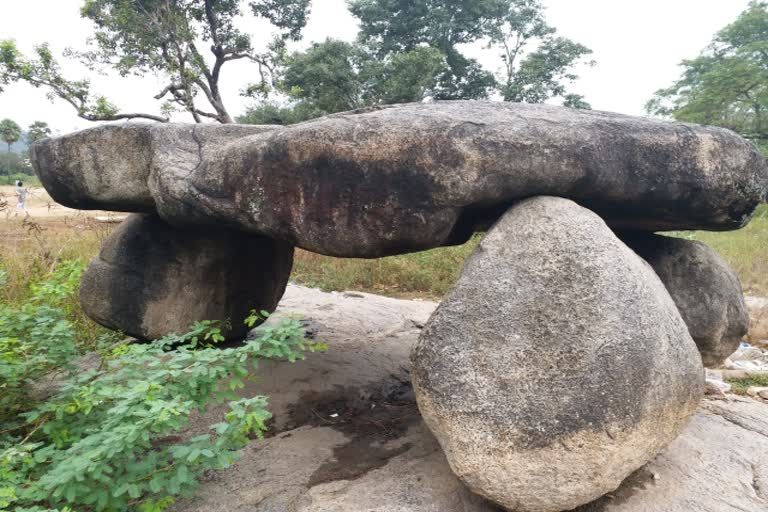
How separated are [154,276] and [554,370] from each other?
8.30 ft

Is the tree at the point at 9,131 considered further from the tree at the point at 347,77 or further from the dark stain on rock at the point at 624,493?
the dark stain on rock at the point at 624,493

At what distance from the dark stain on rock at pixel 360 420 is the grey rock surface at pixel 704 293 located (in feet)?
5.38

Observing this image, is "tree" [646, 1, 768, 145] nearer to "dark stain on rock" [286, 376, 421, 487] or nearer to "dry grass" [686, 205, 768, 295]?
"dry grass" [686, 205, 768, 295]

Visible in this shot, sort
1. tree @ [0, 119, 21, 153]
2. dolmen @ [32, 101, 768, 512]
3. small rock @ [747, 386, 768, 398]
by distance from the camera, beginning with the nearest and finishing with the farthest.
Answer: dolmen @ [32, 101, 768, 512], small rock @ [747, 386, 768, 398], tree @ [0, 119, 21, 153]

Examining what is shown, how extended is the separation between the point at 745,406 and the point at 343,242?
2.55m

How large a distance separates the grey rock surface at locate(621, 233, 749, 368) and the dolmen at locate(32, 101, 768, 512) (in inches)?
0.4

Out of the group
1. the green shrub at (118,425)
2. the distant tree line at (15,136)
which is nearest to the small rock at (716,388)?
the green shrub at (118,425)

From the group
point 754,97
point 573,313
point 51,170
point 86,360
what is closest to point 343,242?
point 573,313

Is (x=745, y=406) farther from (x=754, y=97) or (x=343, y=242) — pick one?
(x=754, y=97)

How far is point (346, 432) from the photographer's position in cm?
263

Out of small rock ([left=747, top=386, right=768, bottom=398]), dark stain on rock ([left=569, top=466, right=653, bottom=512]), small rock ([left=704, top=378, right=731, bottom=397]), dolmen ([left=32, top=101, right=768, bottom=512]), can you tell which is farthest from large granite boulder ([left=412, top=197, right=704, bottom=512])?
small rock ([left=747, top=386, right=768, bottom=398])

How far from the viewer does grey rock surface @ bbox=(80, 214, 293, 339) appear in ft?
10.5

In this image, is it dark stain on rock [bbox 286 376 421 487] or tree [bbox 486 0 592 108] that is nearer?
dark stain on rock [bbox 286 376 421 487]

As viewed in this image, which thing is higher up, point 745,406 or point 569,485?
point 569,485
